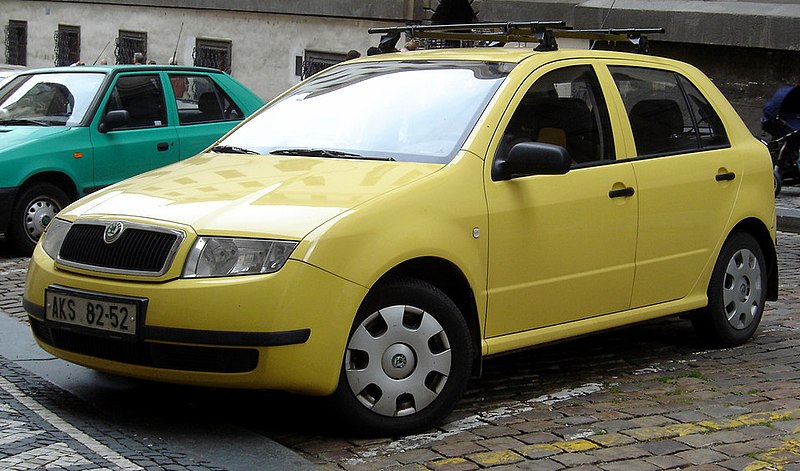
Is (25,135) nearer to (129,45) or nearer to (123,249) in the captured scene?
(123,249)

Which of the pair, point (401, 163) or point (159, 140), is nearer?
point (401, 163)

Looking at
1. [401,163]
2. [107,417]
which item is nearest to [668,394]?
[401,163]

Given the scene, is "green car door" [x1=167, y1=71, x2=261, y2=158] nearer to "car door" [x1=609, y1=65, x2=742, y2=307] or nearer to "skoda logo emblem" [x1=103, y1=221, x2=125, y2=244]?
"car door" [x1=609, y1=65, x2=742, y2=307]

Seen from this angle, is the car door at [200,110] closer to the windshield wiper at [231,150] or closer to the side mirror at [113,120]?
the side mirror at [113,120]

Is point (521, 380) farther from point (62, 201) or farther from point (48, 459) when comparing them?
point (62, 201)

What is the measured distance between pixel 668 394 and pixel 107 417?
253cm

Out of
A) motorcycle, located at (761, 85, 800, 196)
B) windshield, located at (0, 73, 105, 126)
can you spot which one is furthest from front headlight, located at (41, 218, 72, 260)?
motorcycle, located at (761, 85, 800, 196)

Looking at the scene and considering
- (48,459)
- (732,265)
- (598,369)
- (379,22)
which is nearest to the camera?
(48,459)

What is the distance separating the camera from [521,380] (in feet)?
21.1

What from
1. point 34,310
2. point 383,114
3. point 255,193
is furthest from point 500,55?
point 34,310

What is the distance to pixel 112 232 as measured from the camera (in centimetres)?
533

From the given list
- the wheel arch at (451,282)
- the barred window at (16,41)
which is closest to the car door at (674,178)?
the wheel arch at (451,282)

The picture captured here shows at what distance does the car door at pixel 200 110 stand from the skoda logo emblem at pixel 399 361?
6791 millimetres

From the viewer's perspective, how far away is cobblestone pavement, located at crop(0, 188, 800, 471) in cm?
502
